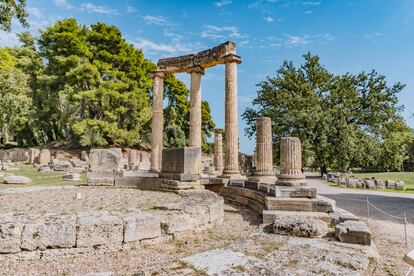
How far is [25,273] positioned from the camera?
11.4ft

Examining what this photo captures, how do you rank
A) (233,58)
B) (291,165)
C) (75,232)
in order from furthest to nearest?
(233,58)
(291,165)
(75,232)

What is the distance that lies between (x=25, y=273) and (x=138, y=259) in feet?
4.75

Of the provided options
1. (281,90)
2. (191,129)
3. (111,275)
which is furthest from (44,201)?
(281,90)

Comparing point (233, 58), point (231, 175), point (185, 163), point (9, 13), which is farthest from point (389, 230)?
point (9, 13)

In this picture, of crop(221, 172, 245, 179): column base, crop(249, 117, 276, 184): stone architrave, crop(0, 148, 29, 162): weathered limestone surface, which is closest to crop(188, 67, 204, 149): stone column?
crop(221, 172, 245, 179): column base

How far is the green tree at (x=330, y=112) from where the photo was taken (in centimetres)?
2328

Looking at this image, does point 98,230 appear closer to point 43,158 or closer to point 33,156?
point 43,158

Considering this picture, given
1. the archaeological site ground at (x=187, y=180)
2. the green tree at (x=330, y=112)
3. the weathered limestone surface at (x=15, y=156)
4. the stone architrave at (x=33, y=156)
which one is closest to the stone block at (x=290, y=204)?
the archaeological site ground at (x=187, y=180)

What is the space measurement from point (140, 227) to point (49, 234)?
53.1 inches

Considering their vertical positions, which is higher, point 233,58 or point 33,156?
point 233,58

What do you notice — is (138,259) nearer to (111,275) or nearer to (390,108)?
(111,275)

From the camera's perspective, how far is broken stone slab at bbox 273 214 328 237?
4.80 metres

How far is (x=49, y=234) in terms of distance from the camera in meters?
3.97

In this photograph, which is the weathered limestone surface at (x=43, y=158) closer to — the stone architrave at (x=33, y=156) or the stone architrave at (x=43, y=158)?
the stone architrave at (x=43, y=158)
